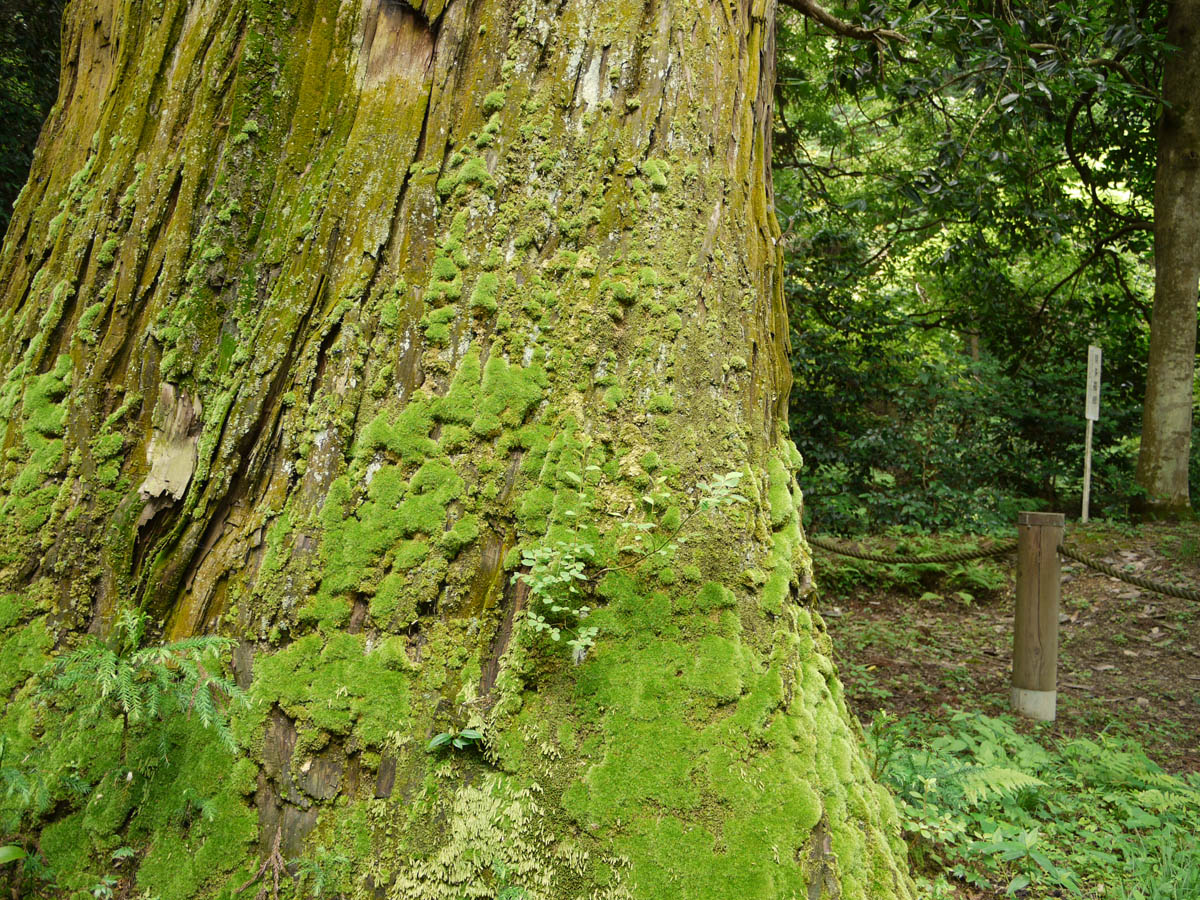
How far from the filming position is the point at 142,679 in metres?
1.80

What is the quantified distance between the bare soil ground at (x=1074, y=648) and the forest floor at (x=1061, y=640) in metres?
0.01

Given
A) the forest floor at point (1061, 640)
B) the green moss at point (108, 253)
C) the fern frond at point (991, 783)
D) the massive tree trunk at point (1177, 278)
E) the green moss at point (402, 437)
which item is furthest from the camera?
the massive tree trunk at point (1177, 278)

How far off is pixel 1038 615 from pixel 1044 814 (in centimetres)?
162

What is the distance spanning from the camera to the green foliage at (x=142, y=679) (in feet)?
5.36

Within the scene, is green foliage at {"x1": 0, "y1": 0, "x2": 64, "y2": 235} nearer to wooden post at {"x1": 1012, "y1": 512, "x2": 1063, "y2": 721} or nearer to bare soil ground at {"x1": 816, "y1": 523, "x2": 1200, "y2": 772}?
bare soil ground at {"x1": 816, "y1": 523, "x2": 1200, "y2": 772}

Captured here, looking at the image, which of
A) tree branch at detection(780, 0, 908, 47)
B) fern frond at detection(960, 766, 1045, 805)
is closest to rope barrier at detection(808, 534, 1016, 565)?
fern frond at detection(960, 766, 1045, 805)

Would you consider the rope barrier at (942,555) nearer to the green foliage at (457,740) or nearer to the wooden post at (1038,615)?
the wooden post at (1038,615)

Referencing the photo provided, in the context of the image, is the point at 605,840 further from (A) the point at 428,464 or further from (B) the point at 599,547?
(A) the point at 428,464

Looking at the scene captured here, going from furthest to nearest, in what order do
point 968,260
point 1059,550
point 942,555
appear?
point 968,260, point 942,555, point 1059,550

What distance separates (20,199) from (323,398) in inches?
69.9

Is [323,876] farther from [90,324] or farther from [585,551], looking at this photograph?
[90,324]

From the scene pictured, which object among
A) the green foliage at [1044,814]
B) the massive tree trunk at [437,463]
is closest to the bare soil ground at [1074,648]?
the green foliage at [1044,814]

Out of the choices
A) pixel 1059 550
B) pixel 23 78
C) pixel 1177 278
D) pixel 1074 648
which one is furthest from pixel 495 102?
pixel 1177 278

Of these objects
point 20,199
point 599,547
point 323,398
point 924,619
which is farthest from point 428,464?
point 924,619
